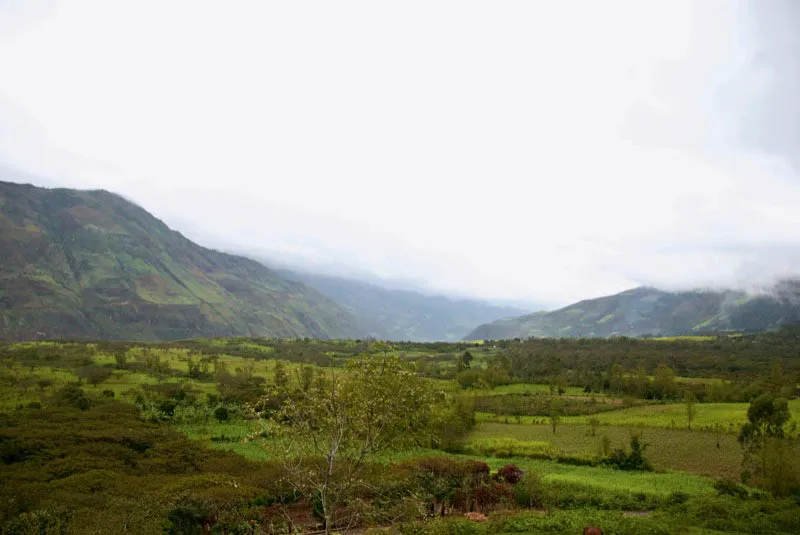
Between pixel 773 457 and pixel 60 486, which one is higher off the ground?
pixel 773 457

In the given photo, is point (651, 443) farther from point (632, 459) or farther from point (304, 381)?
point (304, 381)

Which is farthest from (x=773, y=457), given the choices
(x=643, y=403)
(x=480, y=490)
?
(x=643, y=403)

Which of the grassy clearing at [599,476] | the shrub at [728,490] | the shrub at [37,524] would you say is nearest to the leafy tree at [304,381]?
the grassy clearing at [599,476]

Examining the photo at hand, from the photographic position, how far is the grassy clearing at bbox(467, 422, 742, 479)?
196 feet

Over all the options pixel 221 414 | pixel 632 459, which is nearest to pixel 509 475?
pixel 632 459

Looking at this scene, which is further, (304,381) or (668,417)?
(668,417)

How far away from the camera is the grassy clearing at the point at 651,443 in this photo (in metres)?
59.8

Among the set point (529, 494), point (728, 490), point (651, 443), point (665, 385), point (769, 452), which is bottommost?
point (651, 443)

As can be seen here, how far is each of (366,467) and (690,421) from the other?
69823mm

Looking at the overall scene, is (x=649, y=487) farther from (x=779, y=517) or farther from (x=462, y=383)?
(x=462, y=383)

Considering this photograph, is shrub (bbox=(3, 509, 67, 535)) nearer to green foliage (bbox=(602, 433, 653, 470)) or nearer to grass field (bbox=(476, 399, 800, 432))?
green foliage (bbox=(602, 433, 653, 470))

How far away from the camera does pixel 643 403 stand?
11069 cm

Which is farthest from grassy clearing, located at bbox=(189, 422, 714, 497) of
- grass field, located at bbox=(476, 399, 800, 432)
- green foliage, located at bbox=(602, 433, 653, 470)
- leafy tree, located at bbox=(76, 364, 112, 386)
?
leafy tree, located at bbox=(76, 364, 112, 386)

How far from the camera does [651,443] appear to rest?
237ft
